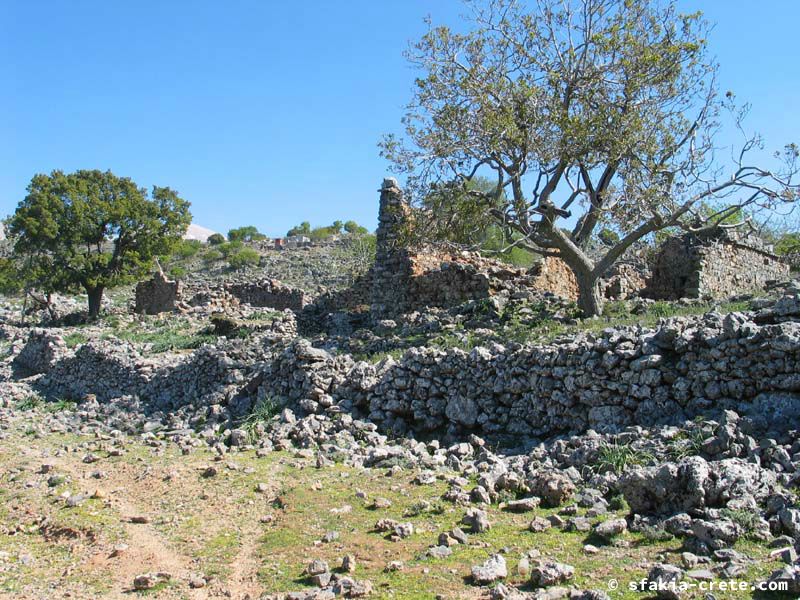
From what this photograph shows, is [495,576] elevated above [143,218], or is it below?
below

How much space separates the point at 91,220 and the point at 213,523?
28.2 m

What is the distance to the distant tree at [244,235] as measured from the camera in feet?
235

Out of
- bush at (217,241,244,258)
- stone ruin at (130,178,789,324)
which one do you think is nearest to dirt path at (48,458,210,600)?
stone ruin at (130,178,789,324)

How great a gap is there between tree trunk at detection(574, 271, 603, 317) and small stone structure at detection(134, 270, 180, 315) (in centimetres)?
1996

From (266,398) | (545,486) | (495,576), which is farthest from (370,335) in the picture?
(495,576)

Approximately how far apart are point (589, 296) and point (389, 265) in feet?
22.5

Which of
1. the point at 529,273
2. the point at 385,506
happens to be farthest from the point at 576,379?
the point at 529,273

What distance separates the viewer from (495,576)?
4930 mm

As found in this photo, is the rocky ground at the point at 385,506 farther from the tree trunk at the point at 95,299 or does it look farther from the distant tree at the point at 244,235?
the distant tree at the point at 244,235

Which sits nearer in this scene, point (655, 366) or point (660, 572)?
point (660, 572)

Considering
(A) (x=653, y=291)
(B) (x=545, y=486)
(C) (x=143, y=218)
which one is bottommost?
(B) (x=545, y=486)

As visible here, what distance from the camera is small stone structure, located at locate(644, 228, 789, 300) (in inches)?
685

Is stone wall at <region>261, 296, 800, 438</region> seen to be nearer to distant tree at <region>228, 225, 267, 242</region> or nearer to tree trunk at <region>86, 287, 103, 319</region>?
tree trunk at <region>86, 287, 103, 319</region>

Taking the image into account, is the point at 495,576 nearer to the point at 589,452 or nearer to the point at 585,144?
the point at 589,452
